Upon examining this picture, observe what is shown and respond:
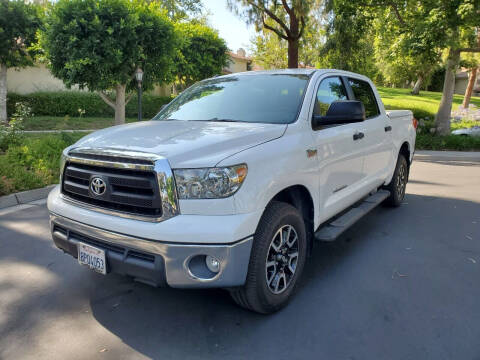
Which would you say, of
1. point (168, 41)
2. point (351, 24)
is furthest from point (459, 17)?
point (168, 41)

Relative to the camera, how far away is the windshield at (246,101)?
3.52 meters

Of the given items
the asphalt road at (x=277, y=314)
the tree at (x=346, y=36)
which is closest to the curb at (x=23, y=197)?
the asphalt road at (x=277, y=314)

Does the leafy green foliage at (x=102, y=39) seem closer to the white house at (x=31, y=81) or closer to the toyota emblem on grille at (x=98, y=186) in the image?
the toyota emblem on grille at (x=98, y=186)

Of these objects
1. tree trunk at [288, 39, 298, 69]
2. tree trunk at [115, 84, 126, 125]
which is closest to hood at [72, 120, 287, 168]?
tree trunk at [115, 84, 126, 125]

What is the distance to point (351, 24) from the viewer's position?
49.6ft

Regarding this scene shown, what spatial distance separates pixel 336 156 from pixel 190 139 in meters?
1.54

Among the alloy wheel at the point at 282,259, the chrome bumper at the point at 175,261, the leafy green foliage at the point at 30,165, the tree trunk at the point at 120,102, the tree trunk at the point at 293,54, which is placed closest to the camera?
the chrome bumper at the point at 175,261

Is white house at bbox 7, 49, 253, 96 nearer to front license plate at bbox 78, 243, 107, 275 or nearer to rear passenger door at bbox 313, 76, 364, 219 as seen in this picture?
rear passenger door at bbox 313, 76, 364, 219

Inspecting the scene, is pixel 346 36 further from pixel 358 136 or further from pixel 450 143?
pixel 358 136

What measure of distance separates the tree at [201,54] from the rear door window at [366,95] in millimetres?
15865

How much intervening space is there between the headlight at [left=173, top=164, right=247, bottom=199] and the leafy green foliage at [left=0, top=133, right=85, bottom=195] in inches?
199

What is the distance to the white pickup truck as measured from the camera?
252 centimetres

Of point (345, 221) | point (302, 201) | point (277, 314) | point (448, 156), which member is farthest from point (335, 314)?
point (448, 156)

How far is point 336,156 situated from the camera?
12.2ft
